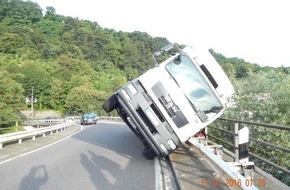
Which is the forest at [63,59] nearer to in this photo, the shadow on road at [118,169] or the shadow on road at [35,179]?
the shadow on road at [118,169]

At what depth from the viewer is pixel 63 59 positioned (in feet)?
398

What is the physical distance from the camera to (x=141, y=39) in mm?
147000

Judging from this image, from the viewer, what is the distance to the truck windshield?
10195 millimetres

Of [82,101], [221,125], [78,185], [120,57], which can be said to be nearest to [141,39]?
[120,57]

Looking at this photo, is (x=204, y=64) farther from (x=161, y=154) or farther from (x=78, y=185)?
(x=78, y=185)

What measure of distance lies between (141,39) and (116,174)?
140 meters

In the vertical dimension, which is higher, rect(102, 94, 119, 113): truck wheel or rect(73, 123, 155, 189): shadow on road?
rect(102, 94, 119, 113): truck wheel

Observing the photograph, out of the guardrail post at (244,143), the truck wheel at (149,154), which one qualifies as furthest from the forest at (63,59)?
the guardrail post at (244,143)

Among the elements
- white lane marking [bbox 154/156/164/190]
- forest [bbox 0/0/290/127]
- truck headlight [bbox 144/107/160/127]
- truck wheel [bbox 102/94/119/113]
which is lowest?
white lane marking [bbox 154/156/164/190]

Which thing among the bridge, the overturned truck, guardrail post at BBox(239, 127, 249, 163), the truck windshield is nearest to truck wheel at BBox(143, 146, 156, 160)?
the overturned truck

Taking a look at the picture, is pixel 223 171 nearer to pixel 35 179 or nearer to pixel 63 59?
pixel 35 179

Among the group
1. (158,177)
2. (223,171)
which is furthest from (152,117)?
(223,171)

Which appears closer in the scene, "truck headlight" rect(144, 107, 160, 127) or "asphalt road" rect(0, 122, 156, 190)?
"asphalt road" rect(0, 122, 156, 190)

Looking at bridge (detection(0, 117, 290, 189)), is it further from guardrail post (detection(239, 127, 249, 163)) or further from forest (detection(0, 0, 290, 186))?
forest (detection(0, 0, 290, 186))
